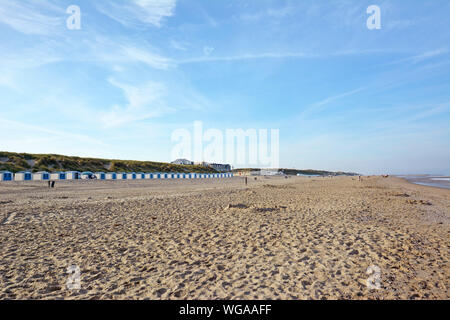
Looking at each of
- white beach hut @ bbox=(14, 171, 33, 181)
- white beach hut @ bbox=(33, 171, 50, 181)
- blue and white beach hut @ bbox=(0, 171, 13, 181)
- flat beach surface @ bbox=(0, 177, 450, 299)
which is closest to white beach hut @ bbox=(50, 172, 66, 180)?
white beach hut @ bbox=(33, 171, 50, 181)

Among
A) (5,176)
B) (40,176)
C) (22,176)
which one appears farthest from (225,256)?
(40,176)

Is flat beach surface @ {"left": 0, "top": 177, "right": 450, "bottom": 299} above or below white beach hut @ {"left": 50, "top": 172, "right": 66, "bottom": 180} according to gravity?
below

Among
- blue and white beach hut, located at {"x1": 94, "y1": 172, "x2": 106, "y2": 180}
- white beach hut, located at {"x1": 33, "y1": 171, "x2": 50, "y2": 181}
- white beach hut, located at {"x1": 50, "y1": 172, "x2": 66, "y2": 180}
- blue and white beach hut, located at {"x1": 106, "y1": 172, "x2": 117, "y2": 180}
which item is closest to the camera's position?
white beach hut, located at {"x1": 33, "y1": 171, "x2": 50, "y2": 181}

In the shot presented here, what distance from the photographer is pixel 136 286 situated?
4.59 m

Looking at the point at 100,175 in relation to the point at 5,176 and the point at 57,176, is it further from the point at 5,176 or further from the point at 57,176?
the point at 5,176

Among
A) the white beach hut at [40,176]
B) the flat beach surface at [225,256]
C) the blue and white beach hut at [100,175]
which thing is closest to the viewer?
the flat beach surface at [225,256]

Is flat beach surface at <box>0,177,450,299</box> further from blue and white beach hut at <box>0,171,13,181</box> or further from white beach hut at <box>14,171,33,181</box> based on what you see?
blue and white beach hut at <box>0,171,13,181</box>

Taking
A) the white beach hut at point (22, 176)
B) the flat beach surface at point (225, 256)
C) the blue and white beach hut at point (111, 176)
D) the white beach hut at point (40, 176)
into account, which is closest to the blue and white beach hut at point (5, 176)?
the white beach hut at point (22, 176)

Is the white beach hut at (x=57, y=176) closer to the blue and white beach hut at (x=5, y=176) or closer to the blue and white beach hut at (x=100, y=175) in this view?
the blue and white beach hut at (x=5, y=176)

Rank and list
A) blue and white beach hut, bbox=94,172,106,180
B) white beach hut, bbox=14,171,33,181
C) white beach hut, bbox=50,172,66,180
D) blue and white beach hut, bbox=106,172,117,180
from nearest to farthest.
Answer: white beach hut, bbox=14,171,33,181 < white beach hut, bbox=50,172,66,180 < blue and white beach hut, bbox=94,172,106,180 < blue and white beach hut, bbox=106,172,117,180

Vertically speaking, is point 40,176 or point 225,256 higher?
point 40,176
